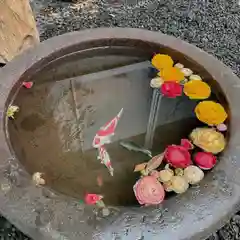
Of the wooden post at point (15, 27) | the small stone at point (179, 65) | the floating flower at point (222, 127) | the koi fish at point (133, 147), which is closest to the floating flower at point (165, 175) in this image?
the koi fish at point (133, 147)

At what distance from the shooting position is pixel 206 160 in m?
1.29

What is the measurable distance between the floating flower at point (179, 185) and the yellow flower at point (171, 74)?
0.46 m

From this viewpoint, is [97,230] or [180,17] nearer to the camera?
[97,230]

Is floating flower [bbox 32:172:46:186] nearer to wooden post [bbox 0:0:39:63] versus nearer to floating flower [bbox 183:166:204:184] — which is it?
floating flower [bbox 183:166:204:184]

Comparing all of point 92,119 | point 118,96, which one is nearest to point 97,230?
point 92,119

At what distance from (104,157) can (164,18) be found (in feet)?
4.85

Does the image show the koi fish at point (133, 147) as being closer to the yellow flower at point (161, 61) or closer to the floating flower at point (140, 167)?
the floating flower at point (140, 167)

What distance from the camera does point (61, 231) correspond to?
1094 mm

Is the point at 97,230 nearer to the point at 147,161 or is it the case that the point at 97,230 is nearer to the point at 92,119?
the point at 147,161

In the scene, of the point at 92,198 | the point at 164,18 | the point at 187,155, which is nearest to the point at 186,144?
the point at 187,155

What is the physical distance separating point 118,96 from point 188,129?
30cm

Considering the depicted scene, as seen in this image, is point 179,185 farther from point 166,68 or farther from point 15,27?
point 15,27

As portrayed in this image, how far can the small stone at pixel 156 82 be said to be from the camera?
1.59 meters

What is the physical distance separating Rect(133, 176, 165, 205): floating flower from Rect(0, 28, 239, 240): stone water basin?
3cm
